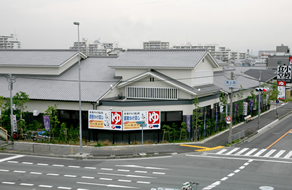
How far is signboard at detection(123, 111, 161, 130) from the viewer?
115 ft

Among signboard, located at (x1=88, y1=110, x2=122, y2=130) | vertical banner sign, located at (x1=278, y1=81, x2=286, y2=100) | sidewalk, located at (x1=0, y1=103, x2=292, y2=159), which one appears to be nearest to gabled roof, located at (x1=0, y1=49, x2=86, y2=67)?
signboard, located at (x1=88, y1=110, x2=122, y2=130)

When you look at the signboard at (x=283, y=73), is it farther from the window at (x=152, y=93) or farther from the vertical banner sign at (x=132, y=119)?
the vertical banner sign at (x=132, y=119)

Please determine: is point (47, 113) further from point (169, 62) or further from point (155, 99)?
point (169, 62)

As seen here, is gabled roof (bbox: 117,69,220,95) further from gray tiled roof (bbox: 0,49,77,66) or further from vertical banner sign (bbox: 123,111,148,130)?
gray tiled roof (bbox: 0,49,77,66)

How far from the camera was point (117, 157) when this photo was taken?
29844 mm

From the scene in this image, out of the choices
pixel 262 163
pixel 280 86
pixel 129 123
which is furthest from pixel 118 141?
pixel 280 86

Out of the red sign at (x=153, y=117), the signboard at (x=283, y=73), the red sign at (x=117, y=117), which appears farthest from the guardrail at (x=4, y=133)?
the signboard at (x=283, y=73)

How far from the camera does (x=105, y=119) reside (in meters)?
35.2

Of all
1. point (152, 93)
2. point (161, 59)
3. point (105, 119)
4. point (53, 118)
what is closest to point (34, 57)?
point (53, 118)

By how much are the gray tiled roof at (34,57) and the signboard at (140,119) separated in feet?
45.0

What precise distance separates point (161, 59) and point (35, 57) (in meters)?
17.9

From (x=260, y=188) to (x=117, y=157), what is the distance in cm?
1297

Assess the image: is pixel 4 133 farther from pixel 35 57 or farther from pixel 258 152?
pixel 258 152

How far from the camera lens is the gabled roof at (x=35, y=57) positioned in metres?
44.0
